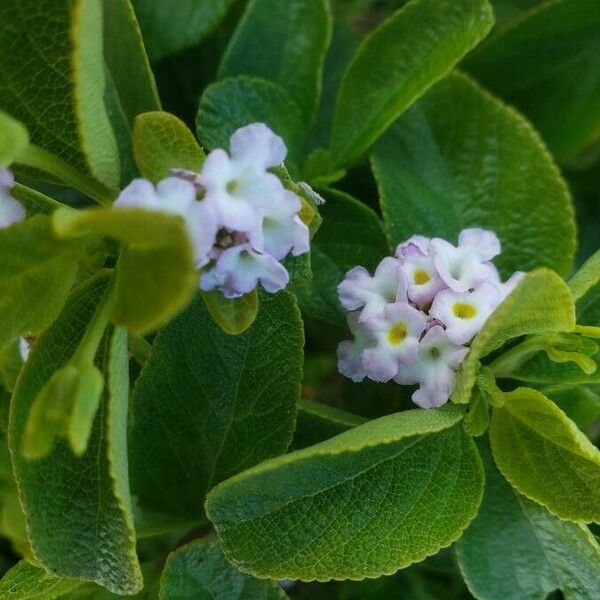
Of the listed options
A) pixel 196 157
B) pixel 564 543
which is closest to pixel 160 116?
pixel 196 157

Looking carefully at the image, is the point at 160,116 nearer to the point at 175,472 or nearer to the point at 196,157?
the point at 196,157

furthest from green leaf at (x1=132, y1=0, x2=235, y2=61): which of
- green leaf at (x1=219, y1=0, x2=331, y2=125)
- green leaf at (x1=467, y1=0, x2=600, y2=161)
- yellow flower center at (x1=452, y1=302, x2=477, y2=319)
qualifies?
yellow flower center at (x1=452, y1=302, x2=477, y2=319)

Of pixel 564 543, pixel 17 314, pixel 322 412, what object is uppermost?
pixel 17 314

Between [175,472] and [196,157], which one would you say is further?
[175,472]

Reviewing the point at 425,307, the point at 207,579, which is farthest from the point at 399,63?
the point at 207,579

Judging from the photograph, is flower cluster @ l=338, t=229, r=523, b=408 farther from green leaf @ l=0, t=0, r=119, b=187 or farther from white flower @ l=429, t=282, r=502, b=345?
green leaf @ l=0, t=0, r=119, b=187

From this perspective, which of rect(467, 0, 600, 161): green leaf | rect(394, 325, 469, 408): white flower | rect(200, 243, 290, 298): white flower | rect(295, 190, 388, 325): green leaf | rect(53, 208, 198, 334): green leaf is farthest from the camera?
rect(467, 0, 600, 161): green leaf
